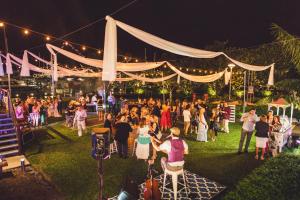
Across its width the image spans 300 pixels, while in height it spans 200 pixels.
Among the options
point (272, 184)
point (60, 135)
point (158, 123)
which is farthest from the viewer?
point (60, 135)

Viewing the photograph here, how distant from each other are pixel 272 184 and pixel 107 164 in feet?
16.2

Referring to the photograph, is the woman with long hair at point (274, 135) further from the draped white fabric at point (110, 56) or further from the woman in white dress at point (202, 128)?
the draped white fabric at point (110, 56)

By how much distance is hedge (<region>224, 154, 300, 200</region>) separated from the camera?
396 centimetres

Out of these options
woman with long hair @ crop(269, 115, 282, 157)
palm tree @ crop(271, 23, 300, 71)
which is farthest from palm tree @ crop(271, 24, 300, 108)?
woman with long hair @ crop(269, 115, 282, 157)

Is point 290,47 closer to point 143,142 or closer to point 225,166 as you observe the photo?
point 225,166

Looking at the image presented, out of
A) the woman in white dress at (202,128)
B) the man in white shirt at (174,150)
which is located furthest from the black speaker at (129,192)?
the woman in white dress at (202,128)

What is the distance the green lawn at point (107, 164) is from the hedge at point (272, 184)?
142 cm

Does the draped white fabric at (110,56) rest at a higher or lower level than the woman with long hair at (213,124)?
higher

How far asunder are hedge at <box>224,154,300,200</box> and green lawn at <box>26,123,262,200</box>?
1.42 meters

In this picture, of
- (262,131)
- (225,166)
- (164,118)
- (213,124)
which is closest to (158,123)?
(164,118)

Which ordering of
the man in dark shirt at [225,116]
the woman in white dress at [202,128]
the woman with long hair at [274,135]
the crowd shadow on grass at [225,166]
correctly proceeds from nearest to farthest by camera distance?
the crowd shadow on grass at [225,166] < the woman with long hair at [274,135] < the woman in white dress at [202,128] < the man in dark shirt at [225,116]

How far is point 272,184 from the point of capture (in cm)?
432

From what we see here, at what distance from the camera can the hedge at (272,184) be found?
396cm

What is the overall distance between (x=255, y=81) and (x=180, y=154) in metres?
18.0
